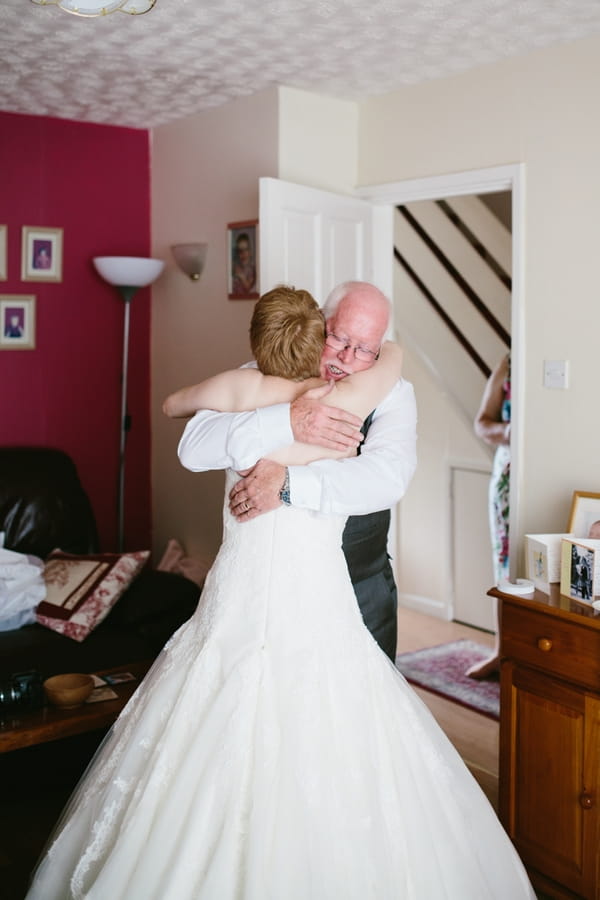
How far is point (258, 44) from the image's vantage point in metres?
3.30

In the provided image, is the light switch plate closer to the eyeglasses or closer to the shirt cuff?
the eyeglasses

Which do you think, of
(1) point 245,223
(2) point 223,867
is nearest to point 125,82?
(1) point 245,223

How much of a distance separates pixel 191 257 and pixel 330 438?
256 cm

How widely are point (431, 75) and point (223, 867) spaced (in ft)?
10.0

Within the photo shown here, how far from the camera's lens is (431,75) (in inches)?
146

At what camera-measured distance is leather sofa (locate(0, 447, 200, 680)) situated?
3.53 m

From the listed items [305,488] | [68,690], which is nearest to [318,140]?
[305,488]

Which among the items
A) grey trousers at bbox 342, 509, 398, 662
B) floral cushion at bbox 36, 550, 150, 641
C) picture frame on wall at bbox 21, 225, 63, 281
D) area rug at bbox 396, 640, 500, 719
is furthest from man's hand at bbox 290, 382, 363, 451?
picture frame on wall at bbox 21, 225, 63, 281

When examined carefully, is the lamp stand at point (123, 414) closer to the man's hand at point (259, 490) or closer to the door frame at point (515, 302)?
the door frame at point (515, 302)

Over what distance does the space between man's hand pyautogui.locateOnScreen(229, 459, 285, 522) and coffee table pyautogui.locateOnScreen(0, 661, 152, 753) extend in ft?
3.70

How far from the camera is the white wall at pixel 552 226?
10.6ft

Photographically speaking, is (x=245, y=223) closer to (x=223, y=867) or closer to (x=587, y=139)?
(x=587, y=139)

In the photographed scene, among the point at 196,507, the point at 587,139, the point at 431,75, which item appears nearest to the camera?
the point at 587,139

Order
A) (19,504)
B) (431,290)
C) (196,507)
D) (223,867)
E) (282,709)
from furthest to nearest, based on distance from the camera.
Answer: (431,290)
(196,507)
(19,504)
(282,709)
(223,867)
